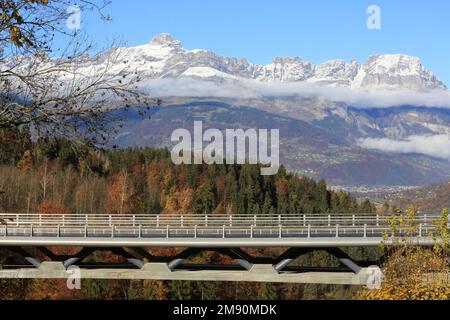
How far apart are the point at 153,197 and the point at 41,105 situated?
121363mm

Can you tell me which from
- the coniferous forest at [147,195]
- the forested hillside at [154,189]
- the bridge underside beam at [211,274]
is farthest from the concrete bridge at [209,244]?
the forested hillside at [154,189]

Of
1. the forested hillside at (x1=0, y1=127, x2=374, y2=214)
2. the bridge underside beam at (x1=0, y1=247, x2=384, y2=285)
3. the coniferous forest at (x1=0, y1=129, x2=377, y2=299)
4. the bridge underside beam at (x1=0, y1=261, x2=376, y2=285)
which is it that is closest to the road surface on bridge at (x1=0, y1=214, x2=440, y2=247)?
the bridge underside beam at (x1=0, y1=247, x2=384, y2=285)

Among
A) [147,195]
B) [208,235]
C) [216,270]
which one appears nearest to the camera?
[208,235]

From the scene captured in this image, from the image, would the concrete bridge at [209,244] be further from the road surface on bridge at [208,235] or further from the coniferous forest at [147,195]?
the coniferous forest at [147,195]

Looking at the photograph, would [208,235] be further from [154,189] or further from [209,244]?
[154,189]

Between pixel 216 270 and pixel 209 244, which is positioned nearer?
pixel 209 244

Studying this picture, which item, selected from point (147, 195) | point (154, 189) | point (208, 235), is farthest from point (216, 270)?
point (147, 195)

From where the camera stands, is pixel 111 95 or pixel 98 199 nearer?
pixel 111 95

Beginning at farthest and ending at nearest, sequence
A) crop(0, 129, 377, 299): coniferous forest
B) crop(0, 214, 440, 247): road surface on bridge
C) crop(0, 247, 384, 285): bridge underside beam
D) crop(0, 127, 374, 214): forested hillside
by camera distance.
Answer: crop(0, 127, 374, 214): forested hillside
crop(0, 129, 377, 299): coniferous forest
crop(0, 247, 384, 285): bridge underside beam
crop(0, 214, 440, 247): road surface on bridge

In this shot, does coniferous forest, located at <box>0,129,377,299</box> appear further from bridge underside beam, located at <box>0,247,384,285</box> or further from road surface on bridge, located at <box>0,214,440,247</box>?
bridge underside beam, located at <box>0,247,384,285</box>
